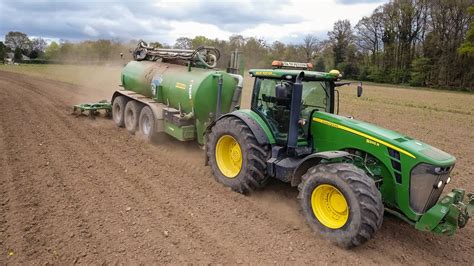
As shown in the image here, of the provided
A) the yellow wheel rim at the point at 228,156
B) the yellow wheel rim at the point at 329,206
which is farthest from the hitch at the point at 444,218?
the yellow wheel rim at the point at 228,156

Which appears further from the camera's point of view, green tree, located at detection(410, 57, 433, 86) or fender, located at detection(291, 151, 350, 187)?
green tree, located at detection(410, 57, 433, 86)

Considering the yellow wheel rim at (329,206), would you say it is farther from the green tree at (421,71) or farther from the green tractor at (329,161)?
the green tree at (421,71)

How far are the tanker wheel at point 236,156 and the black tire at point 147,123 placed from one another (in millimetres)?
2636

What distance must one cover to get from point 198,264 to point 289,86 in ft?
9.46

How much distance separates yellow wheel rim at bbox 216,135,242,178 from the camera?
6508 millimetres

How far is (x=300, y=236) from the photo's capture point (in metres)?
5.00

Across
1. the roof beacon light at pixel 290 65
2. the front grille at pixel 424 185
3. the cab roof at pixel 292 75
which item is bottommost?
the front grille at pixel 424 185

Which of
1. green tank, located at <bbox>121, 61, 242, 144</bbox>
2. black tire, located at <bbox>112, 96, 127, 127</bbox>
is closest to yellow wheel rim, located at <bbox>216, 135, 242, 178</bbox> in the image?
green tank, located at <bbox>121, 61, 242, 144</bbox>

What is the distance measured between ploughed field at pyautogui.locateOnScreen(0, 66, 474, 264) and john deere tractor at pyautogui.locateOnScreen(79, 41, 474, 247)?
1.34 ft

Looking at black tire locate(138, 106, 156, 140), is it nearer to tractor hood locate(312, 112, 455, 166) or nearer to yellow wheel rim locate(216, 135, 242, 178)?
yellow wheel rim locate(216, 135, 242, 178)

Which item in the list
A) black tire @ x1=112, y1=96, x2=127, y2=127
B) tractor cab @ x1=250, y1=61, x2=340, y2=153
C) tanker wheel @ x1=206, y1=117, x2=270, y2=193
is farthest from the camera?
black tire @ x1=112, y1=96, x2=127, y2=127

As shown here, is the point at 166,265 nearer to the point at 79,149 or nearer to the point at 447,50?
the point at 79,149

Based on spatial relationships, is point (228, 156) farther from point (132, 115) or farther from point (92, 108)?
point (92, 108)

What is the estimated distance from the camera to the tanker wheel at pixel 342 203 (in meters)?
4.40
